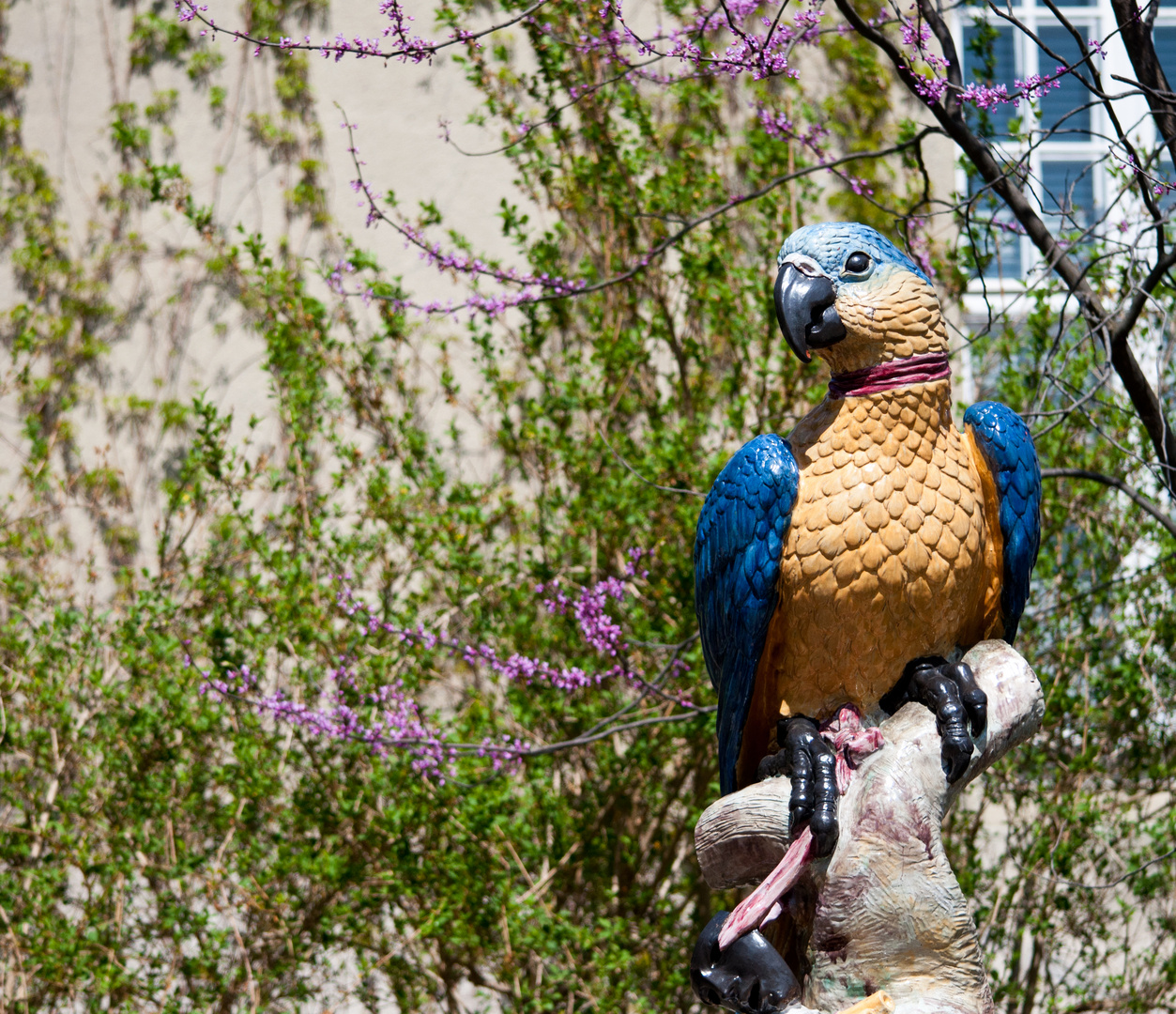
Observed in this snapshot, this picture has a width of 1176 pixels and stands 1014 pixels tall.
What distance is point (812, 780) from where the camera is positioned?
7.04ft

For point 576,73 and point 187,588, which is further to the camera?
point 187,588

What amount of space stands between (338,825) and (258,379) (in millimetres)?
2268

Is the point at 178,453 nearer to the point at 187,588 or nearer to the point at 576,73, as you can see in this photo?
the point at 187,588

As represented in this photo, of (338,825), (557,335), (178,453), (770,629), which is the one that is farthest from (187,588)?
(770,629)

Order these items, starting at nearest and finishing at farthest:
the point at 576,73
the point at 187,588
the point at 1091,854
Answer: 1. the point at 1091,854
2. the point at 576,73
3. the point at 187,588

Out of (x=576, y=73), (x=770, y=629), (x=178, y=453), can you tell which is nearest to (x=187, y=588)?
(x=178, y=453)

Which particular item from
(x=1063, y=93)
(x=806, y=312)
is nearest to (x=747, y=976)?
(x=806, y=312)

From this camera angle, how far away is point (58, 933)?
13.3 ft

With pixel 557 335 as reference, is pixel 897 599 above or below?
below

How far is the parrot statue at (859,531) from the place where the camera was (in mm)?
2145

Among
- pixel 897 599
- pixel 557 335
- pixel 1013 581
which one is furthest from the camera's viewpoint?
pixel 557 335

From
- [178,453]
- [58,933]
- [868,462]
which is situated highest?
[178,453]

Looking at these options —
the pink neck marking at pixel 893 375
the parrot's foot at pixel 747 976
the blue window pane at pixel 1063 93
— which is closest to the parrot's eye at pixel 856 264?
the pink neck marking at pixel 893 375

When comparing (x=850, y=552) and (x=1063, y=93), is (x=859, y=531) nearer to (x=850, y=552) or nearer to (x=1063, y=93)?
(x=850, y=552)
